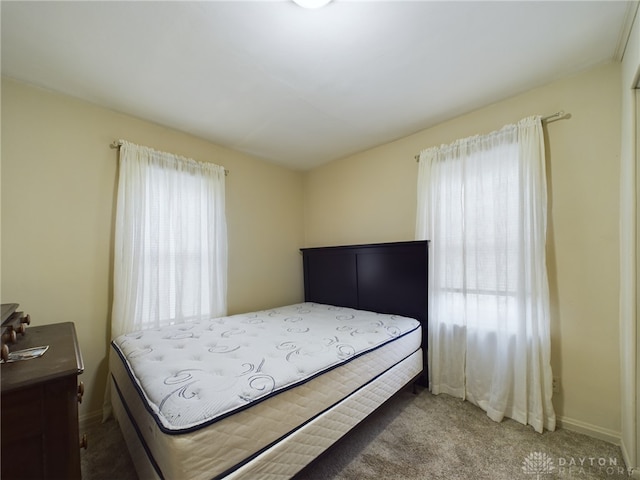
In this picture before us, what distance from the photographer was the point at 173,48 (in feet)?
4.91

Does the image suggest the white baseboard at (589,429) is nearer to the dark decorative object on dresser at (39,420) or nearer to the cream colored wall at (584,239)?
the cream colored wall at (584,239)

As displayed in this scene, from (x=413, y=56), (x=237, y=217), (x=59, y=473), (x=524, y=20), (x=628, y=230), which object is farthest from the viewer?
(x=237, y=217)

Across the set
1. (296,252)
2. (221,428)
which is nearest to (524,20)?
(221,428)

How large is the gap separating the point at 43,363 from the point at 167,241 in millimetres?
1501

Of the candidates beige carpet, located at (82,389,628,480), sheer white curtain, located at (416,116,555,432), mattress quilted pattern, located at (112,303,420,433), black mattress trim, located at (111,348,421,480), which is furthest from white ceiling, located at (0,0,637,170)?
beige carpet, located at (82,389,628,480)

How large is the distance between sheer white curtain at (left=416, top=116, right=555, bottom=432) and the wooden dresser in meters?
2.38

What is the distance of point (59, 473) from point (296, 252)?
9.38 ft

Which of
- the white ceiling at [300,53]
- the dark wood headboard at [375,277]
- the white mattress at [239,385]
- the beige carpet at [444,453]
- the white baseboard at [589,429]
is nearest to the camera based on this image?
→ the white mattress at [239,385]

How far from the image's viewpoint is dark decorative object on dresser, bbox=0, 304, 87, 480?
77 centimetres

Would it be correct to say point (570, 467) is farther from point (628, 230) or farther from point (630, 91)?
point (630, 91)

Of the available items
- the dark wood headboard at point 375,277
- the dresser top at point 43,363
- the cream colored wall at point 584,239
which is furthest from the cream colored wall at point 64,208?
the cream colored wall at point 584,239

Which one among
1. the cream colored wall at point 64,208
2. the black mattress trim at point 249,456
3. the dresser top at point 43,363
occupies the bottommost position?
the black mattress trim at point 249,456

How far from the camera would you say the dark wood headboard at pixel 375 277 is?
238cm

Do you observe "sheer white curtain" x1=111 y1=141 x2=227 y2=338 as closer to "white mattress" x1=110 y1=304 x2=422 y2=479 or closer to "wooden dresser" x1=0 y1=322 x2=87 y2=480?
"white mattress" x1=110 y1=304 x2=422 y2=479
